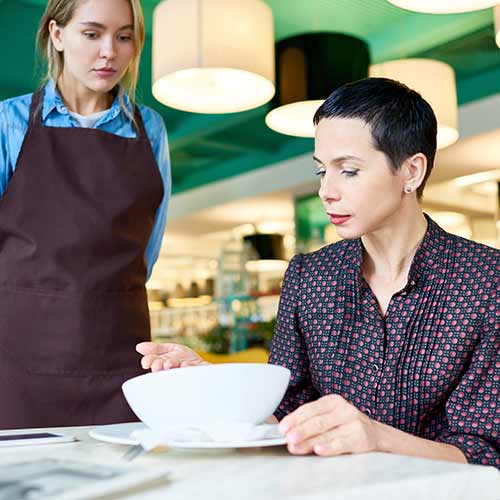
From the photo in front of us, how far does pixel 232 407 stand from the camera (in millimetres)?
747

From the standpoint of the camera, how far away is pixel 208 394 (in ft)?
2.40

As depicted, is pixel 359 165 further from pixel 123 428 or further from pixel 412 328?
pixel 123 428

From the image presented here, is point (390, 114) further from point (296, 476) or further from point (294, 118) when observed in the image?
point (294, 118)

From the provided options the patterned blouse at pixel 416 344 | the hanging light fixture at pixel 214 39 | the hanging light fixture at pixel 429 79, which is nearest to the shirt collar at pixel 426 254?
the patterned blouse at pixel 416 344

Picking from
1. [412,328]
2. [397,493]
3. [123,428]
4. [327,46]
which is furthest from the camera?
[327,46]

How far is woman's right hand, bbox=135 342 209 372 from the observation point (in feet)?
3.49

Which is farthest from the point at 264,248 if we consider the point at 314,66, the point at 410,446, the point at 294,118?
the point at 410,446

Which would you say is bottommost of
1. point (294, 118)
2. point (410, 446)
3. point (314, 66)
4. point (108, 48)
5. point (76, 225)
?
point (410, 446)

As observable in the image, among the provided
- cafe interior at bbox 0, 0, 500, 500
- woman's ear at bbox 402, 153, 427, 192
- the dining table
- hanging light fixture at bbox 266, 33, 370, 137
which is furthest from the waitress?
hanging light fixture at bbox 266, 33, 370, 137

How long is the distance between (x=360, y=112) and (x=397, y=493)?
0.82 m

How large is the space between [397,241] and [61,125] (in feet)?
2.58

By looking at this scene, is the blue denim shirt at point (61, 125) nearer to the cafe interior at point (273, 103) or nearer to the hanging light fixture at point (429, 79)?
the cafe interior at point (273, 103)

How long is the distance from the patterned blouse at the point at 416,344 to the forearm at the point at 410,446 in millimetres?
53

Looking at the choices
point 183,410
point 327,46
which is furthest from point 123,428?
point 327,46
